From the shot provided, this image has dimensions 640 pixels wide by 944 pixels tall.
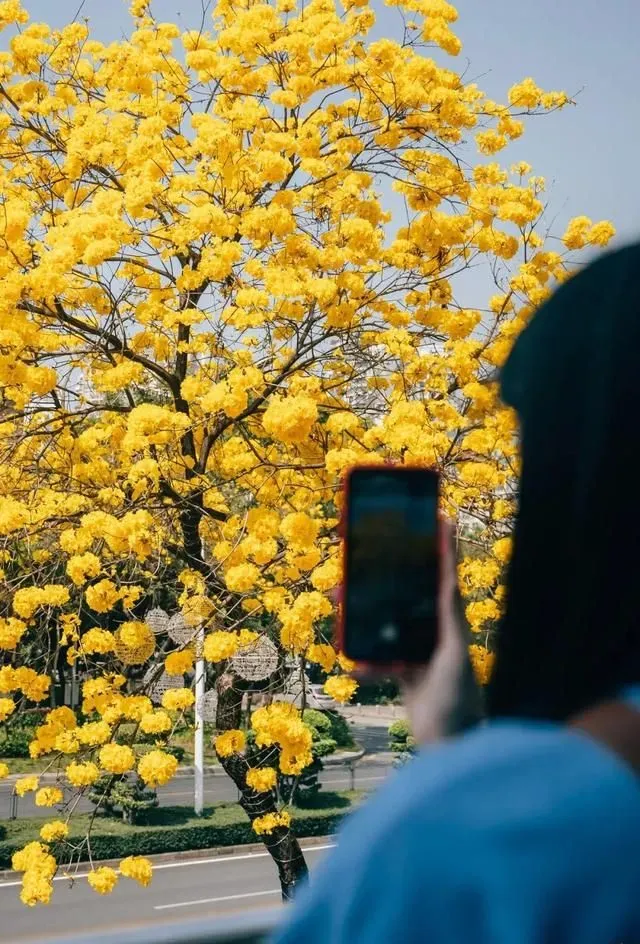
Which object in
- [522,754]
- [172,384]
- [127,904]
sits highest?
[172,384]

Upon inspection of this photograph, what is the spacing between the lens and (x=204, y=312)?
19.5 ft

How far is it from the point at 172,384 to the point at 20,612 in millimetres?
1652

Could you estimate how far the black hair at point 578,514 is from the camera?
1.56 ft

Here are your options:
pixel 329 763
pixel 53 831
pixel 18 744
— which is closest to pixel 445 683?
pixel 53 831

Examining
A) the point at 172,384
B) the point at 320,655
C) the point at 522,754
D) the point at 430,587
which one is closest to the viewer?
the point at 522,754

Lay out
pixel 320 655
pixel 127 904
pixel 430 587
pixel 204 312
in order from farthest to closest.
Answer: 1. pixel 127 904
2. pixel 204 312
3. pixel 320 655
4. pixel 430 587

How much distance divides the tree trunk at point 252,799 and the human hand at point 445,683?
18.4 feet

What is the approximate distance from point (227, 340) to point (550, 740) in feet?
18.4

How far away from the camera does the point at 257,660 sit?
19.2 feet

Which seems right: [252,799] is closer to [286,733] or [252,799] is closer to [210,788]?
[286,733]

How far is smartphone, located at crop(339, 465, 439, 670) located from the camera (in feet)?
2.62

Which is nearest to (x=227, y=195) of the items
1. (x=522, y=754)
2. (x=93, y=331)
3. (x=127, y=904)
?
(x=93, y=331)

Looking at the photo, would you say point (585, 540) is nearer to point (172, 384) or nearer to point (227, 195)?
point (227, 195)

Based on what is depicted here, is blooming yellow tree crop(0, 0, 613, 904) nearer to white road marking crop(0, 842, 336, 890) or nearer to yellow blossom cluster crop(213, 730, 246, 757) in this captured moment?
yellow blossom cluster crop(213, 730, 246, 757)
